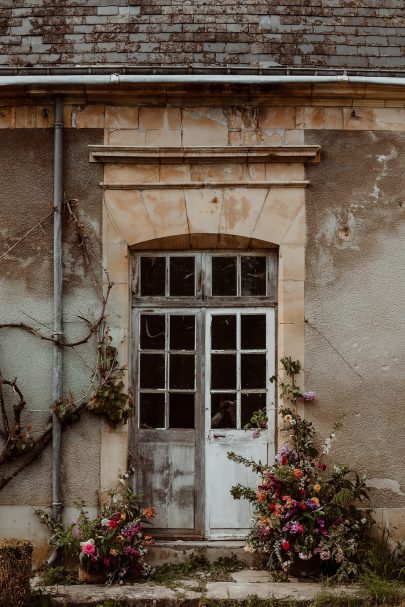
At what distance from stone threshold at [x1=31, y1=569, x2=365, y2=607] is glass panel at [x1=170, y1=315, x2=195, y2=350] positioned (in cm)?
192

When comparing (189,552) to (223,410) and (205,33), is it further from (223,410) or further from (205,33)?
(205,33)

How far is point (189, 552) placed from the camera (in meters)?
6.28

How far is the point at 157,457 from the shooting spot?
658cm

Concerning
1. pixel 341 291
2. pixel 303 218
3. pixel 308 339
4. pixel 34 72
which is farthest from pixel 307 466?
pixel 34 72

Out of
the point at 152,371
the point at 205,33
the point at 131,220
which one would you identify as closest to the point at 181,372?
the point at 152,371

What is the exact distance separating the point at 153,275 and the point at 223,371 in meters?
1.02

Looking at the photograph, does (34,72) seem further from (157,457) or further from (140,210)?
(157,457)

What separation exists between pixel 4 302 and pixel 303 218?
8.54 feet

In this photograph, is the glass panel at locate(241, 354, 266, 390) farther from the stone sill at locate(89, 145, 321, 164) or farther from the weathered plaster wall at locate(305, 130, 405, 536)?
the stone sill at locate(89, 145, 321, 164)

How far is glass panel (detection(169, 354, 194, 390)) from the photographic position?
21.8 feet

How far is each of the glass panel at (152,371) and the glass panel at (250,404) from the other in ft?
2.32

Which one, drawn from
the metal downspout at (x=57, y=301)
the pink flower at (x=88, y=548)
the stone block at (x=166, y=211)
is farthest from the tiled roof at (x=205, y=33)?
the pink flower at (x=88, y=548)

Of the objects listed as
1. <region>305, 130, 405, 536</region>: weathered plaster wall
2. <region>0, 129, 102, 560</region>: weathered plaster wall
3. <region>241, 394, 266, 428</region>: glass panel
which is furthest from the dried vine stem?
<region>305, 130, 405, 536</region>: weathered plaster wall

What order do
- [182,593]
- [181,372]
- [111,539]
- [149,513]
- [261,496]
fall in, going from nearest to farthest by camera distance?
[182,593] < [111,539] < [261,496] < [149,513] < [181,372]
